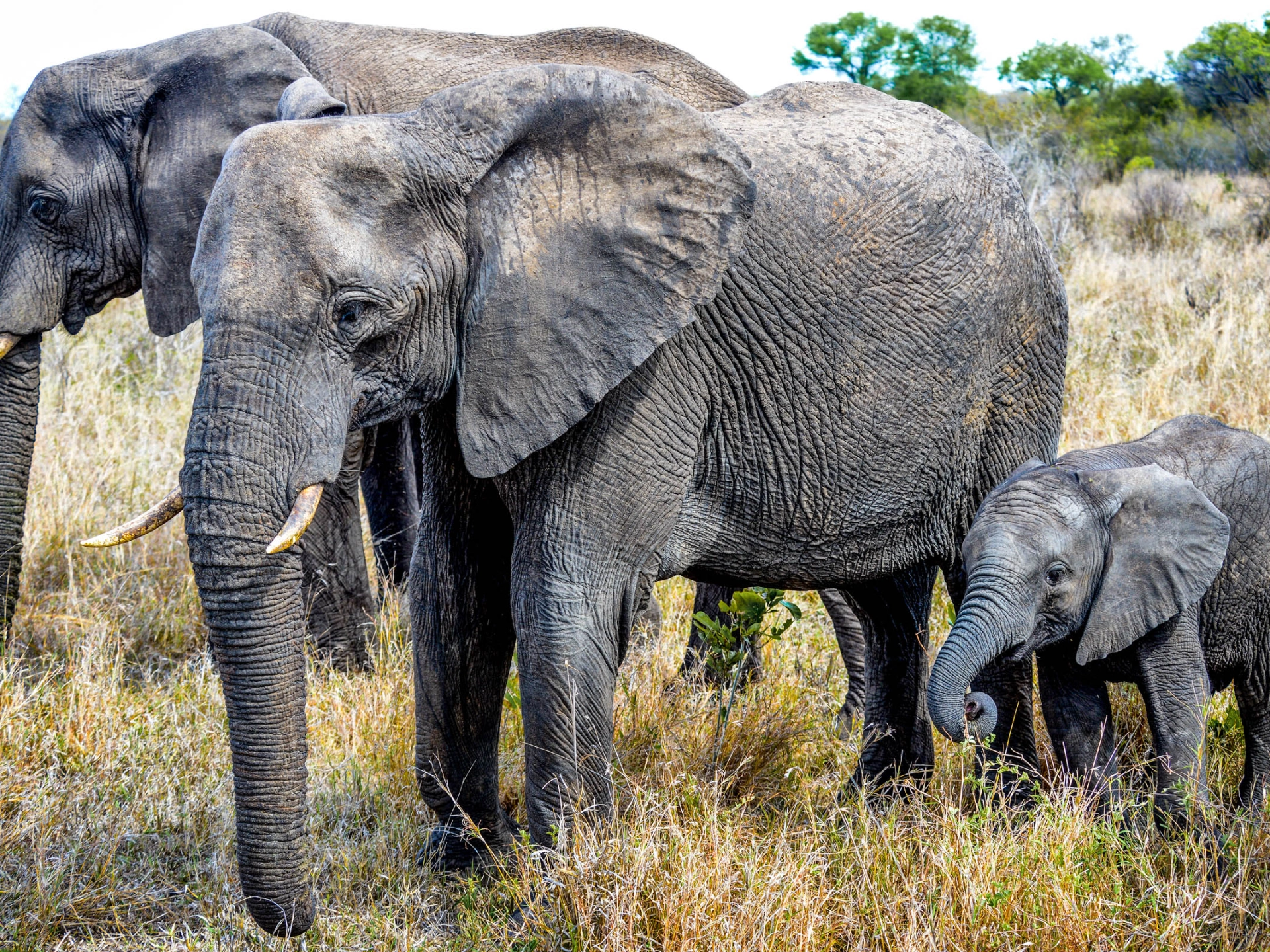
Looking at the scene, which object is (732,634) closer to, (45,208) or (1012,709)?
(1012,709)

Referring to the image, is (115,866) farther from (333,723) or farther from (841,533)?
(841,533)

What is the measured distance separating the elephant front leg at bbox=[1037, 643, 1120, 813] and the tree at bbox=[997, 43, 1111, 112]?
32254mm

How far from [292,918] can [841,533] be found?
68.0 inches

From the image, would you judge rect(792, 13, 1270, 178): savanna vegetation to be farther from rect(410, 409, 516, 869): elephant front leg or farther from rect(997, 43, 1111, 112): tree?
rect(410, 409, 516, 869): elephant front leg

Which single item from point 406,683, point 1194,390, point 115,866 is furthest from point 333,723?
point 1194,390

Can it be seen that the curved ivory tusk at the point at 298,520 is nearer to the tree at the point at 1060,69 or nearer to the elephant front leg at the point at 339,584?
the elephant front leg at the point at 339,584

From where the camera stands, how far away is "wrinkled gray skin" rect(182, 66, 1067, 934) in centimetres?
295

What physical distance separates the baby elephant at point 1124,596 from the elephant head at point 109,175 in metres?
3.06

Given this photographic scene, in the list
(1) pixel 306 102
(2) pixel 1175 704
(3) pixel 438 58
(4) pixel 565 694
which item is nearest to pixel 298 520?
(4) pixel 565 694

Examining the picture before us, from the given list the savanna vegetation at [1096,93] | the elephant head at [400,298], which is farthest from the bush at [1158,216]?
the elephant head at [400,298]

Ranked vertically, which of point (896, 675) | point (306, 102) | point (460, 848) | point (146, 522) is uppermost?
point (306, 102)

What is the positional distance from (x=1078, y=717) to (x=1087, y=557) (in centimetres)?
53

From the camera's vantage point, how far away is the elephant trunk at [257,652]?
2.87 m

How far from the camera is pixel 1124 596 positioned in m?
3.64
